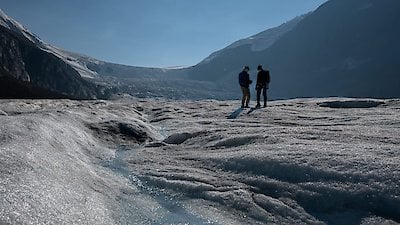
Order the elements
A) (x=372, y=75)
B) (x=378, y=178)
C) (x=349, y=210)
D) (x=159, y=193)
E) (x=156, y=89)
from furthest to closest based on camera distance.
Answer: (x=372, y=75) < (x=156, y=89) < (x=159, y=193) < (x=378, y=178) < (x=349, y=210)

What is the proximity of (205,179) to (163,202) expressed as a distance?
101cm

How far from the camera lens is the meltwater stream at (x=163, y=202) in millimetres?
5254

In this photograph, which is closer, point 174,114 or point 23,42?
point 174,114

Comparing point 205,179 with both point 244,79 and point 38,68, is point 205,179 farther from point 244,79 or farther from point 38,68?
point 38,68

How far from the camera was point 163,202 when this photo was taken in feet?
19.5

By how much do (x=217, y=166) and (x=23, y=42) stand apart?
322 ft

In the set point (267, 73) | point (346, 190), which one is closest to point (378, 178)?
point (346, 190)

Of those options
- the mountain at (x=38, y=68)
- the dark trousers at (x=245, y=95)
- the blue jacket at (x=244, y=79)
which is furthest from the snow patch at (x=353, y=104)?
the mountain at (x=38, y=68)

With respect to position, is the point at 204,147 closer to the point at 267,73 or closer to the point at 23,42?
the point at 267,73

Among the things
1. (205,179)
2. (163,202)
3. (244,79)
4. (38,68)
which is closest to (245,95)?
(244,79)

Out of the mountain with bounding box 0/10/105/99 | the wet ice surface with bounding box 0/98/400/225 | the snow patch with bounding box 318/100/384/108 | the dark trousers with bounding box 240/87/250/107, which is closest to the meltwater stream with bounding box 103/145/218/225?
the wet ice surface with bounding box 0/98/400/225

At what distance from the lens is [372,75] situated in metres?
166

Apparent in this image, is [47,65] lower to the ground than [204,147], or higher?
higher

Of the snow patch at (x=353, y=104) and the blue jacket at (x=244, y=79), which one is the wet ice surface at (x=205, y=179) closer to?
the blue jacket at (x=244, y=79)
